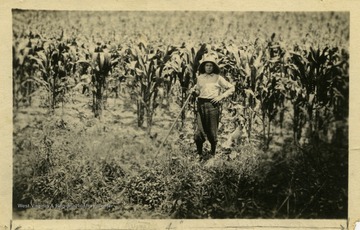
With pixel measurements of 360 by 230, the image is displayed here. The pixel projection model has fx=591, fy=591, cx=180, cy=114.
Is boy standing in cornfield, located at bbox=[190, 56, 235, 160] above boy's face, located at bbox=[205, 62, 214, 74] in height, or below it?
below

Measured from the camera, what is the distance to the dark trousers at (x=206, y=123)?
113 inches

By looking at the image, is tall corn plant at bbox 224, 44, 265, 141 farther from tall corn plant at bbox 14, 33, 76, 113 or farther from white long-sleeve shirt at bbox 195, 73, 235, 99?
tall corn plant at bbox 14, 33, 76, 113

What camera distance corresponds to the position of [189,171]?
9.46ft

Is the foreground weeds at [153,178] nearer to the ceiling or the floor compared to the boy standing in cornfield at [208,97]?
nearer to the floor

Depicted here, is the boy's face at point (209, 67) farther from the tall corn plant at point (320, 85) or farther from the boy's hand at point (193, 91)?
the tall corn plant at point (320, 85)

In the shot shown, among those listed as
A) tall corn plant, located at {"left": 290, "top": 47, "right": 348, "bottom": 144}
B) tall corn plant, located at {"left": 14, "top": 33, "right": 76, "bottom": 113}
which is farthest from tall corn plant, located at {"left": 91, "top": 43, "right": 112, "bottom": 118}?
tall corn plant, located at {"left": 290, "top": 47, "right": 348, "bottom": 144}

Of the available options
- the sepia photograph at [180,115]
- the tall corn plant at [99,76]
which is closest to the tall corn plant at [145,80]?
the sepia photograph at [180,115]

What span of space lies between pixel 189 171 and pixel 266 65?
2.10 feet

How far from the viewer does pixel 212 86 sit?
9.45 ft

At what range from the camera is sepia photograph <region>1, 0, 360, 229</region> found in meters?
2.85

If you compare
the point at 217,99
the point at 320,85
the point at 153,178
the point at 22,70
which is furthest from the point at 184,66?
the point at 22,70

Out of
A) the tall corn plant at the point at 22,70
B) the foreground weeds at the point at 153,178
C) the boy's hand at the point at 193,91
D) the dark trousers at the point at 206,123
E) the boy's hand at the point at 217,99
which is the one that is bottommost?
the foreground weeds at the point at 153,178

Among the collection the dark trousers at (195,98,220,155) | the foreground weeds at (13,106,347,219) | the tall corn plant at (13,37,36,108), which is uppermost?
the tall corn plant at (13,37,36,108)
